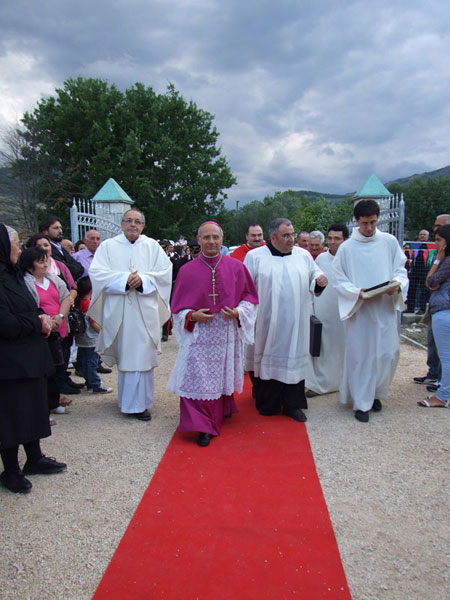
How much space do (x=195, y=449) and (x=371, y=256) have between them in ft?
8.89

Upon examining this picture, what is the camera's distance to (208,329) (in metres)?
4.15

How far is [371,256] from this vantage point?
464 cm

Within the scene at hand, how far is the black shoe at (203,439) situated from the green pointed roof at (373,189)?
7120 millimetres

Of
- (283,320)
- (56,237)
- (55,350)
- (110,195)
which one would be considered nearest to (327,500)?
(283,320)

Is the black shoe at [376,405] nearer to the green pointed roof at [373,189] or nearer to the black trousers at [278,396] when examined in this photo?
the black trousers at [278,396]

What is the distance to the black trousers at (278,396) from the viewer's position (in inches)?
183

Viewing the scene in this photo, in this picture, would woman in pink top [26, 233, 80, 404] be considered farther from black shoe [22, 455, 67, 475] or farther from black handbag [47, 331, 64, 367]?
black shoe [22, 455, 67, 475]

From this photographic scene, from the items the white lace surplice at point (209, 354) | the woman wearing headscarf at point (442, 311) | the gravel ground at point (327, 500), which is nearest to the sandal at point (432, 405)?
the woman wearing headscarf at point (442, 311)

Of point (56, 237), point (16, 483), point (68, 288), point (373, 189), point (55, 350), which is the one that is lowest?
point (16, 483)

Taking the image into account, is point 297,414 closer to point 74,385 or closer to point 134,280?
point 134,280

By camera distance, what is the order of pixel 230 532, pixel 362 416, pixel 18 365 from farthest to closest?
pixel 362 416 → pixel 18 365 → pixel 230 532

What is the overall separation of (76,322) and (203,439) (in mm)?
2290

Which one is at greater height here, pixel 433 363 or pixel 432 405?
pixel 433 363

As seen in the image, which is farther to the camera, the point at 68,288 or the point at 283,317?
the point at 68,288
